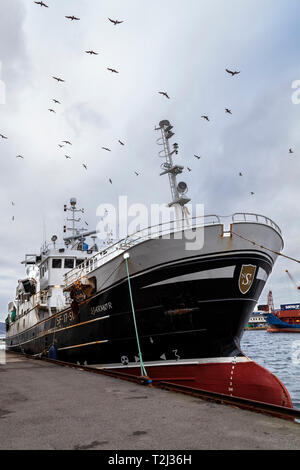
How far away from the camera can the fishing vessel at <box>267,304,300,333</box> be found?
243ft

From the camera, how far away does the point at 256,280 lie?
11.3 m

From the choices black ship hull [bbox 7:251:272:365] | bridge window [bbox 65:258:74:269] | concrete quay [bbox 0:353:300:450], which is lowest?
concrete quay [bbox 0:353:300:450]

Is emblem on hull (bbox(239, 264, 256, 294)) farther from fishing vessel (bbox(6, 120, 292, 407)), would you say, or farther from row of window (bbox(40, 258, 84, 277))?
row of window (bbox(40, 258, 84, 277))

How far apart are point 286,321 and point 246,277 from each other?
72.4m

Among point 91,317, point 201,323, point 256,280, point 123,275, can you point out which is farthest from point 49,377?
point 256,280

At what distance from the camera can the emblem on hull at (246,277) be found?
10755 mm

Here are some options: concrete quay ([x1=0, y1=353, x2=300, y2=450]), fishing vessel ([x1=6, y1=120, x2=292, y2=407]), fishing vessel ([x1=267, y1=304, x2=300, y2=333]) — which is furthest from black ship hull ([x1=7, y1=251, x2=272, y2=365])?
fishing vessel ([x1=267, y1=304, x2=300, y2=333])

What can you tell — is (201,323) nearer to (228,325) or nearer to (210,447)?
(228,325)

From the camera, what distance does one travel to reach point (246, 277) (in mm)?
10875

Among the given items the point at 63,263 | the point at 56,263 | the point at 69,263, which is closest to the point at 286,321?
the point at 69,263

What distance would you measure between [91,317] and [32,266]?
14127 millimetres

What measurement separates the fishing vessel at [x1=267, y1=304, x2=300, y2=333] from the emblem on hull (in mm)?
71037

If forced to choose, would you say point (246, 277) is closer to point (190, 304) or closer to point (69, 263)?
point (190, 304)

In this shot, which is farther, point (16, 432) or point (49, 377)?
point (49, 377)
